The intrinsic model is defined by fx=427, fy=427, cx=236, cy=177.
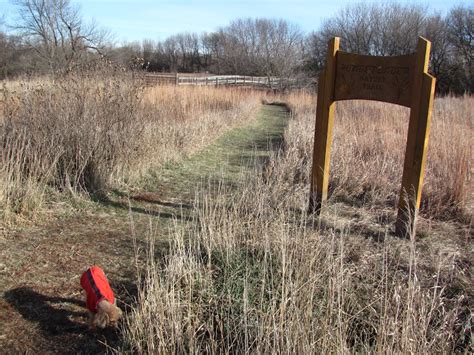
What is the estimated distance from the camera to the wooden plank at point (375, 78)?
3885mm

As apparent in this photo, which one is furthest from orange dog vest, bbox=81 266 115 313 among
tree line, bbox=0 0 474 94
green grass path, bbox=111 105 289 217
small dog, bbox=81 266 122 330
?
tree line, bbox=0 0 474 94

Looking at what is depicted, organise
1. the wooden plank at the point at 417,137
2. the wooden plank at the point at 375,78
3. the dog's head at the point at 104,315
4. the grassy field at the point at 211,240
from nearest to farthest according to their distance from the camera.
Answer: the grassy field at the point at 211,240, the dog's head at the point at 104,315, the wooden plank at the point at 417,137, the wooden plank at the point at 375,78

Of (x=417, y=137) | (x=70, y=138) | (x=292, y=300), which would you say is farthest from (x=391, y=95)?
(x=70, y=138)

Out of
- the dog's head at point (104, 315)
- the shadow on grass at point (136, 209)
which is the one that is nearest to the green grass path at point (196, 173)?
the shadow on grass at point (136, 209)

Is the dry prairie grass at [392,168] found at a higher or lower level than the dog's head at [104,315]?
higher

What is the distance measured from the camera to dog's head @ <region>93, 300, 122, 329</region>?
2448 mm

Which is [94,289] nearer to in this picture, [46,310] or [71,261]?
[46,310]

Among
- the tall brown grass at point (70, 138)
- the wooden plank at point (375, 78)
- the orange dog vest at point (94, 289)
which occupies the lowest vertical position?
the orange dog vest at point (94, 289)

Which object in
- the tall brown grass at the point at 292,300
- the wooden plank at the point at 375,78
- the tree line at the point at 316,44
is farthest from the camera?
the tree line at the point at 316,44

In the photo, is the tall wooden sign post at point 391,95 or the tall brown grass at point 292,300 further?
the tall wooden sign post at point 391,95

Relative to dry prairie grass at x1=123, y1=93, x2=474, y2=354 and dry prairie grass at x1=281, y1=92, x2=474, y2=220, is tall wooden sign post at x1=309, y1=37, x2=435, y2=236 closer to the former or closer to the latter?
dry prairie grass at x1=123, y1=93, x2=474, y2=354

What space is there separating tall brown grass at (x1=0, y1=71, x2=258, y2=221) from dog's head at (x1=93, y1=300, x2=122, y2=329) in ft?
6.70

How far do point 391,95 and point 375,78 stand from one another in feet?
0.78

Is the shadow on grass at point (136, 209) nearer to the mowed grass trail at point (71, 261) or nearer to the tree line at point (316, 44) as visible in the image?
the mowed grass trail at point (71, 261)
